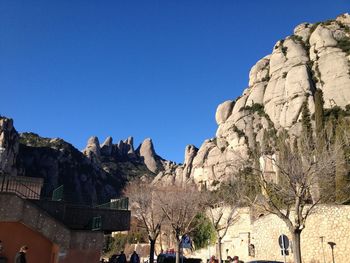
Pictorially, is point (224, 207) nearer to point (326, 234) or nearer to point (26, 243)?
point (326, 234)

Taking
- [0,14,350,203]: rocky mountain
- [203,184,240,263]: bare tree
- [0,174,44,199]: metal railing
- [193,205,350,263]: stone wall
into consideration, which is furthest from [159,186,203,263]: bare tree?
[0,174,44,199]: metal railing

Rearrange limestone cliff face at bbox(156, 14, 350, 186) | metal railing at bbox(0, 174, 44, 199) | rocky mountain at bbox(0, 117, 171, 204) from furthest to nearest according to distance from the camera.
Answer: rocky mountain at bbox(0, 117, 171, 204)
limestone cliff face at bbox(156, 14, 350, 186)
metal railing at bbox(0, 174, 44, 199)

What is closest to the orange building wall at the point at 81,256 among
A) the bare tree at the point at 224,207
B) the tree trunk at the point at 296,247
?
the tree trunk at the point at 296,247

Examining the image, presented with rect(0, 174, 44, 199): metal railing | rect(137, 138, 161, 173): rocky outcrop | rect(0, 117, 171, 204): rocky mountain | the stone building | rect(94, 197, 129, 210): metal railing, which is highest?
rect(137, 138, 161, 173): rocky outcrop

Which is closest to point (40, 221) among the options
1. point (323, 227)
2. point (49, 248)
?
point (49, 248)

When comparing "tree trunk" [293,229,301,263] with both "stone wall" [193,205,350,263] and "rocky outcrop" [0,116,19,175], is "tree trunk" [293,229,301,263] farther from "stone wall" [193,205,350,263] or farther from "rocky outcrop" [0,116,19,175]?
"rocky outcrop" [0,116,19,175]

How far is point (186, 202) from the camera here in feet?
126

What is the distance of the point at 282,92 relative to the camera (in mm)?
70562

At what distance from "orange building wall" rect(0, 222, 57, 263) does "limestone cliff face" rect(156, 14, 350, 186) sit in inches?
1820

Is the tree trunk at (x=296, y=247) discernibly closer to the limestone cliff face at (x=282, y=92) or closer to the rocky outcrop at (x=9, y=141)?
the limestone cliff face at (x=282, y=92)

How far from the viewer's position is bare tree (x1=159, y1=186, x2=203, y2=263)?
36.4m

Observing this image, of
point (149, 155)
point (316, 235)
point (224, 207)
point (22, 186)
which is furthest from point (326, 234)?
point (149, 155)

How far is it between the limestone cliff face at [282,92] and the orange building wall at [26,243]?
46239 mm

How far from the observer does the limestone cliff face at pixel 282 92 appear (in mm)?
64562
